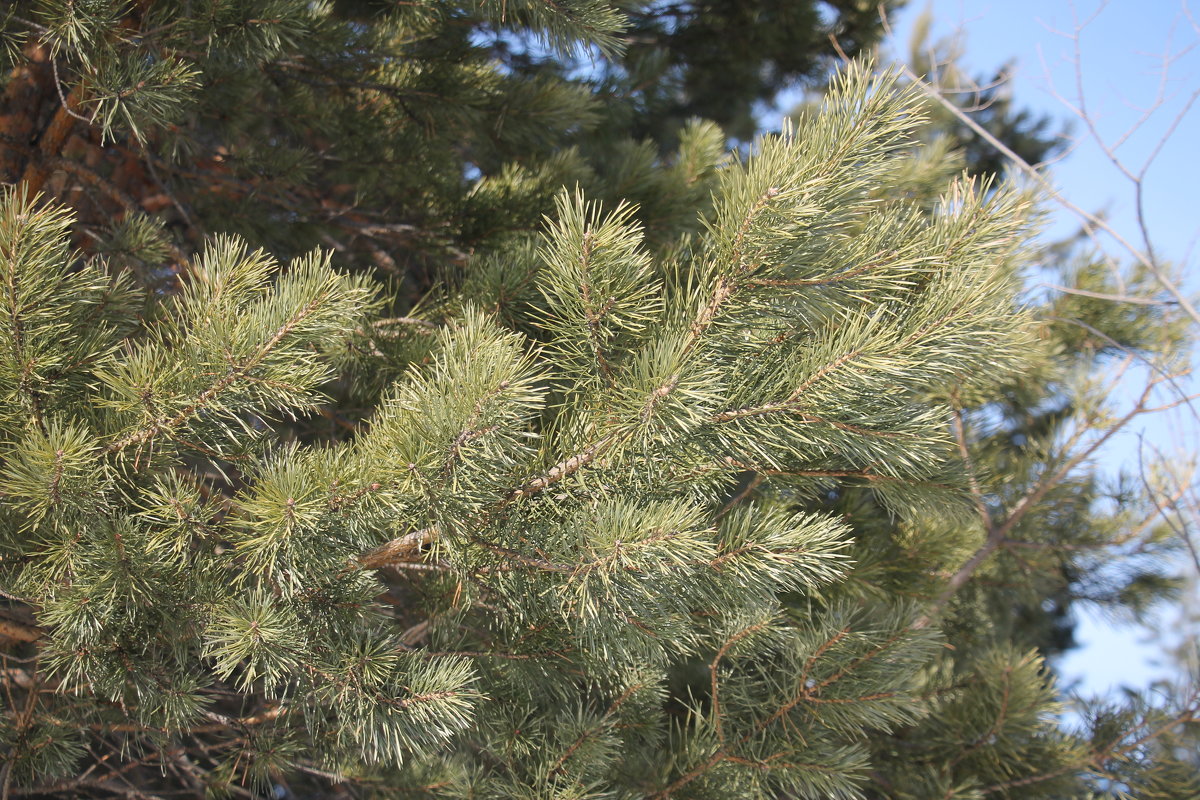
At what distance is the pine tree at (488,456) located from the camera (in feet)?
4.60

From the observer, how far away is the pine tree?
4.60 ft

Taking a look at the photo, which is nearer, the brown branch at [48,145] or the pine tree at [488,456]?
the pine tree at [488,456]

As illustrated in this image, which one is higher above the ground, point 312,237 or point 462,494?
point 312,237

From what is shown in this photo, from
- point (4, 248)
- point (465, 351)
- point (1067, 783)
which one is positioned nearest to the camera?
point (465, 351)

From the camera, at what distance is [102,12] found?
1.98 meters

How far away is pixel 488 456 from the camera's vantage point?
1325mm

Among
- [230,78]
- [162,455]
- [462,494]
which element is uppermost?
[230,78]

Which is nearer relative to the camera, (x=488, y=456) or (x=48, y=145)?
(x=488, y=456)

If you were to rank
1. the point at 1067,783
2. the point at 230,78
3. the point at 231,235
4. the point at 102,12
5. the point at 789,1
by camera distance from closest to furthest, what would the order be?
the point at 102,12 < the point at 230,78 < the point at 1067,783 < the point at 231,235 < the point at 789,1

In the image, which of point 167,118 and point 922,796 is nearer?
point 167,118

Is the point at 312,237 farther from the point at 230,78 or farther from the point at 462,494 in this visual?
the point at 462,494

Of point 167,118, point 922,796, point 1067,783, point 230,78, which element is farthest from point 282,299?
point 1067,783

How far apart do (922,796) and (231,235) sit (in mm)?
2859

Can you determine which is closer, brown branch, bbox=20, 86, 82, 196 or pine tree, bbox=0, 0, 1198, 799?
pine tree, bbox=0, 0, 1198, 799
